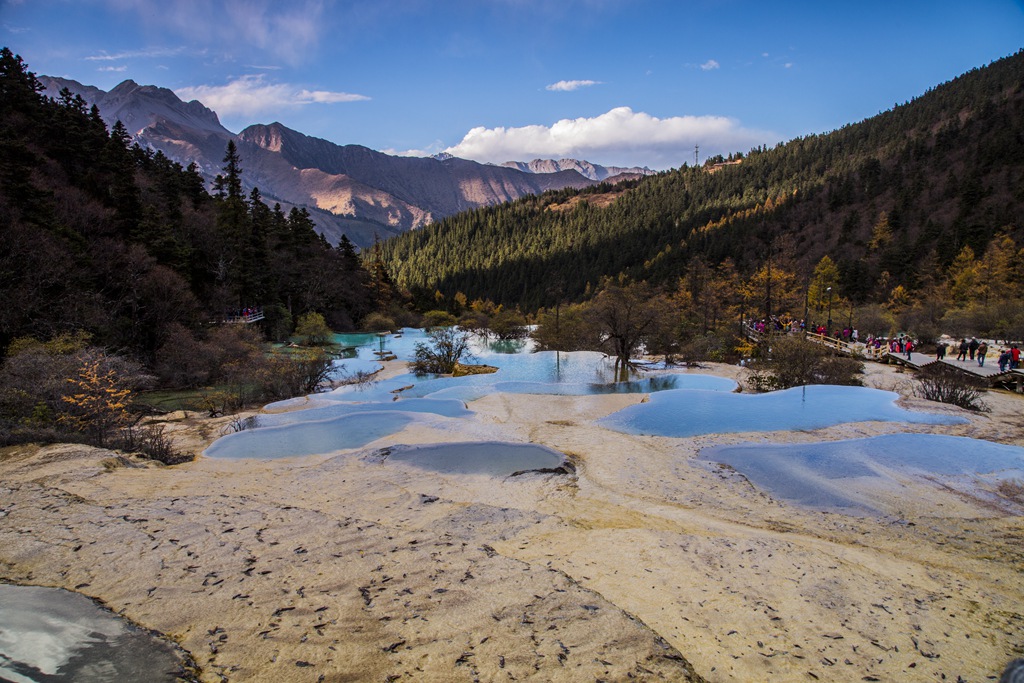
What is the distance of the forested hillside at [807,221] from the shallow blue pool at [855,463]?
32640mm

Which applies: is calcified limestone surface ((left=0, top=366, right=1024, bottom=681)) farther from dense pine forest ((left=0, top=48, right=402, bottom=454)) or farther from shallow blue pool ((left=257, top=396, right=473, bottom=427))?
shallow blue pool ((left=257, top=396, right=473, bottom=427))

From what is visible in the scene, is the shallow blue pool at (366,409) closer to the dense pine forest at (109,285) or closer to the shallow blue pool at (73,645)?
the dense pine forest at (109,285)

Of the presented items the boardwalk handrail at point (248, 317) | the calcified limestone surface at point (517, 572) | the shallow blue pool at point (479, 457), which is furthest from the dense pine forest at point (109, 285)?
the shallow blue pool at point (479, 457)

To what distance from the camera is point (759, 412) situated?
15.1 metres

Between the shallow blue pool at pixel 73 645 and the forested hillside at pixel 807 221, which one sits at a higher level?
the forested hillside at pixel 807 221

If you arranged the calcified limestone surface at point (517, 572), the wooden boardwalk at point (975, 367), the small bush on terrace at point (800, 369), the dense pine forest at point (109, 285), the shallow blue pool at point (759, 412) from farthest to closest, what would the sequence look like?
the small bush on terrace at point (800, 369) → the wooden boardwalk at point (975, 367) → the shallow blue pool at point (759, 412) → the dense pine forest at point (109, 285) → the calcified limestone surface at point (517, 572)

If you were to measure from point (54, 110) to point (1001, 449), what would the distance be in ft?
170

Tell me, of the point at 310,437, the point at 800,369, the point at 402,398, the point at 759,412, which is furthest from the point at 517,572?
the point at 800,369

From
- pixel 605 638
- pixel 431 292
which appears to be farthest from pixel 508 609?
pixel 431 292

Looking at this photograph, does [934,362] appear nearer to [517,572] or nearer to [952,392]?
[952,392]

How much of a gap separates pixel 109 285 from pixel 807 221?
94.7 m

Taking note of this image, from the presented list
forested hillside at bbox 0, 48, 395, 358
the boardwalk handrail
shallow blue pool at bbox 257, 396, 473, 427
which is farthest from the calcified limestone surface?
the boardwalk handrail

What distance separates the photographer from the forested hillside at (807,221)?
189 feet

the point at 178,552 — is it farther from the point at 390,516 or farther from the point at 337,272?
the point at 337,272
